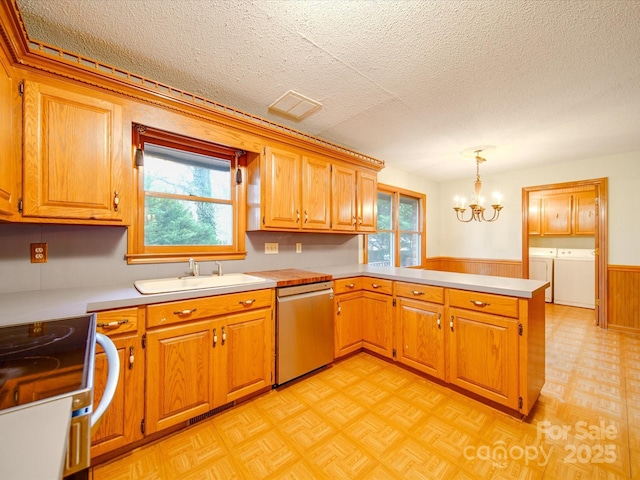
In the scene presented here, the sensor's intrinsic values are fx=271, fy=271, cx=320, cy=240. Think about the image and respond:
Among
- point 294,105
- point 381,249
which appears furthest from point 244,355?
point 381,249

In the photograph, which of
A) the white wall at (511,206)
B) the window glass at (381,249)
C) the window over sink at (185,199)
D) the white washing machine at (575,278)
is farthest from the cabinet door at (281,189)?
the white washing machine at (575,278)

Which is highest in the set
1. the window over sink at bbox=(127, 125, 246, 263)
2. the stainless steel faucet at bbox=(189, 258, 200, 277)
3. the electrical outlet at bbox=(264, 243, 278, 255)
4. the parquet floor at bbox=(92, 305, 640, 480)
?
the window over sink at bbox=(127, 125, 246, 263)

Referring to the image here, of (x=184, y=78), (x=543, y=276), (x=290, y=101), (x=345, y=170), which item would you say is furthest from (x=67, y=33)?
(x=543, y=276)

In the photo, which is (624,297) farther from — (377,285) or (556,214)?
(377,285)

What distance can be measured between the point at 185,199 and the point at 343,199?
1.53 metres

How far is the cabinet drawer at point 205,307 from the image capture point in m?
1.55

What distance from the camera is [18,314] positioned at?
1.16m

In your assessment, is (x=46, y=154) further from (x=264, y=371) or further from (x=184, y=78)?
(x=264, y=371)

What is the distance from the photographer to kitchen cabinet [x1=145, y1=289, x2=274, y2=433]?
1565 millimetres

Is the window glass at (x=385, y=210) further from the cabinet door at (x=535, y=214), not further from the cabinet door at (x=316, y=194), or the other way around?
the cabinet door at (x=535, y=214)

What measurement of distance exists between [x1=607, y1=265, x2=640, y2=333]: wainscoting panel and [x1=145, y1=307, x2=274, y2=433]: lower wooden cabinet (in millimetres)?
4464

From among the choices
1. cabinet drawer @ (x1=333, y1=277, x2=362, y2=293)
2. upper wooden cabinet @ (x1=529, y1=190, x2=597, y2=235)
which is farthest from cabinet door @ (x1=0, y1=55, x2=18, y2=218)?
upper wooden cabinet @ (x1=529, y1=190, x2=597, y2=235)

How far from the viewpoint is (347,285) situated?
2586 mm

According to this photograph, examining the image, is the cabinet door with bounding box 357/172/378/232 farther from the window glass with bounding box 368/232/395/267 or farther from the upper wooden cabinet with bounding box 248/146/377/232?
the window glass with bounding box 368/232/395/267
